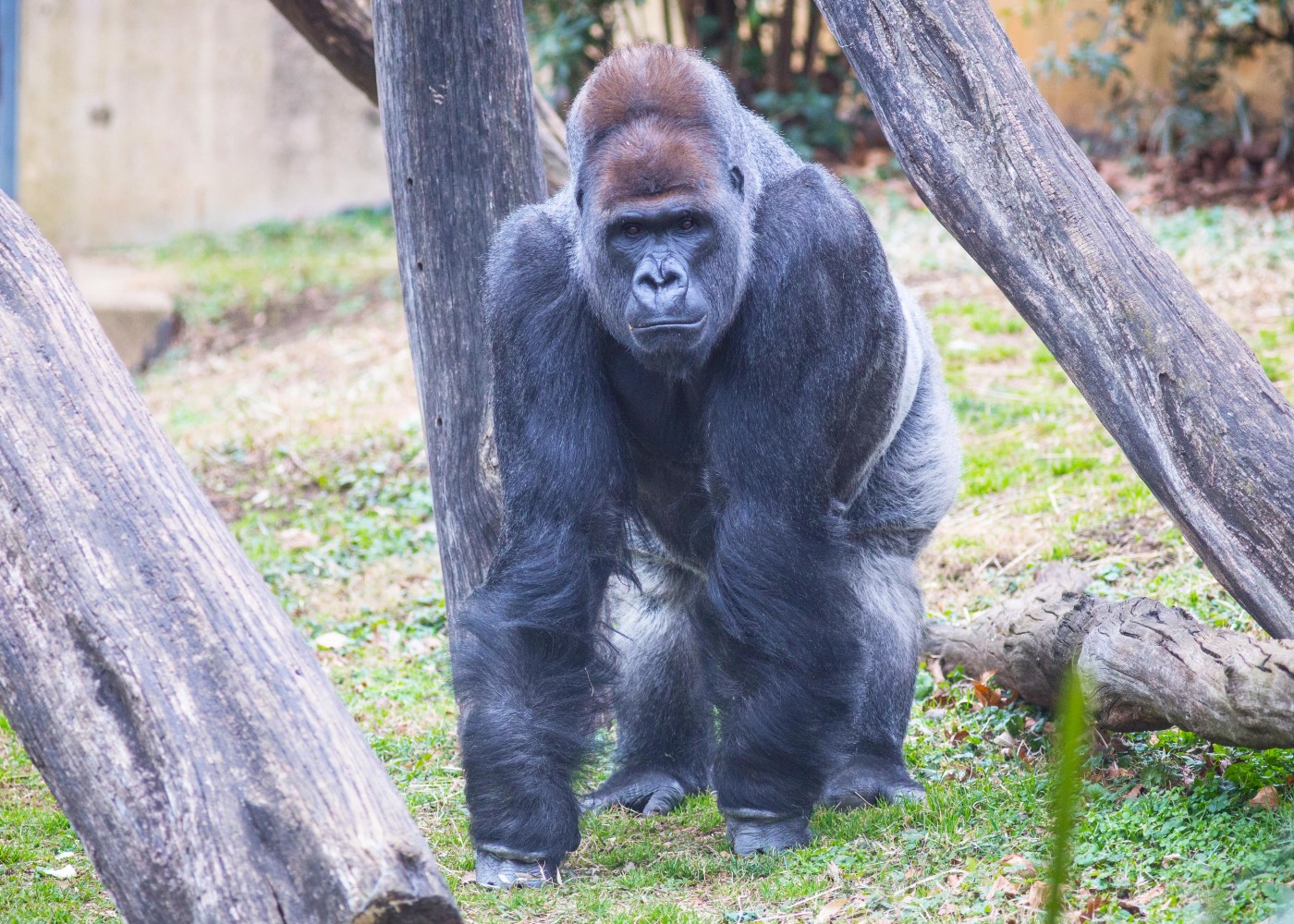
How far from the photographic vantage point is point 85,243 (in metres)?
12.6

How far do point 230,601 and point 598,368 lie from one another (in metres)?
1.12

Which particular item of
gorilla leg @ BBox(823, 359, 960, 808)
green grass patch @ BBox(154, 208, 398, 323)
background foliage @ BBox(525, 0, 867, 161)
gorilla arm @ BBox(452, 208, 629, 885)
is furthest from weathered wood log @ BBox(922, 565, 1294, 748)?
background foliage @ BBox(525, 0, 867, 161)

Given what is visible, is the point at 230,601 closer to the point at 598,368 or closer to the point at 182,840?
the point at 182,840

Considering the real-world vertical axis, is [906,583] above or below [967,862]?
above

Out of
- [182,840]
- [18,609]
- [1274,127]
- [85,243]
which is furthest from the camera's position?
[85,243]

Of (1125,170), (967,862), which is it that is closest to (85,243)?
(1125,170)

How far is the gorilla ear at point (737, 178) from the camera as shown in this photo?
3.03 m

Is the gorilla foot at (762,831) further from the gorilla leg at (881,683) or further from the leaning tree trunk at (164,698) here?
the leaning tree trunk at (164,698)

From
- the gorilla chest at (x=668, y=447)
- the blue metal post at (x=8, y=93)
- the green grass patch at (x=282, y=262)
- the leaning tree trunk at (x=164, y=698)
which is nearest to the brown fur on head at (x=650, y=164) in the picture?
the gorilla chest at (x=668, y=447)

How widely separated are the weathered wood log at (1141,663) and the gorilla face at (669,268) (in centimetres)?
101

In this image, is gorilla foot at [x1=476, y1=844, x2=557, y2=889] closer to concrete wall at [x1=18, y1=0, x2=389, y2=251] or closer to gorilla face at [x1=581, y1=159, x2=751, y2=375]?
gorilla face at [x1=581, y1=159, x2=751, y2=375]

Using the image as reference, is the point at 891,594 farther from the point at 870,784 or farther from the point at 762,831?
the point at 762,831

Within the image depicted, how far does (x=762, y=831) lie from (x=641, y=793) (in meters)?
0.59

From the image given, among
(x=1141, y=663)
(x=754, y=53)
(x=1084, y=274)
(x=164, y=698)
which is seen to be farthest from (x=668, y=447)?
(x=754, y=53)
